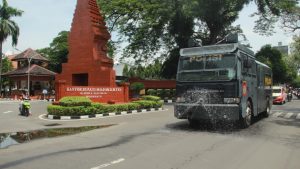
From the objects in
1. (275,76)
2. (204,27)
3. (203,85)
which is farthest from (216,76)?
(275,76)

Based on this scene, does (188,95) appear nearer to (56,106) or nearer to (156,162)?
(156,162)

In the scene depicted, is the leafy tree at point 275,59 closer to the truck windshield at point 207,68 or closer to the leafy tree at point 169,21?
the leafy tree at point 169,21

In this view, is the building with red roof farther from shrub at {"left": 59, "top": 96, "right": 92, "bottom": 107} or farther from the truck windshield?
the truck windshield

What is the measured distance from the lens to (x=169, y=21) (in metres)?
37.3

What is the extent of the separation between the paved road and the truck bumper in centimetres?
53

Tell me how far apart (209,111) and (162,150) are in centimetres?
386

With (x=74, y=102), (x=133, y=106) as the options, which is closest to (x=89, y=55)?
(x=133, y=106)

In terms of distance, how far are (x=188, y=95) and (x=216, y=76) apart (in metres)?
1.20

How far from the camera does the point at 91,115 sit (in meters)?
19.5

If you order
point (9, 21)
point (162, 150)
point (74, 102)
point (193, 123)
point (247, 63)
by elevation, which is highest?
point (9, 21)

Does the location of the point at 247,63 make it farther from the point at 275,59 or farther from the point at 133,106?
the point at 275,59

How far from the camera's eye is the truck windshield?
41.3 feet

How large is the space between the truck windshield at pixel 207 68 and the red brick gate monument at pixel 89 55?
1172 cm

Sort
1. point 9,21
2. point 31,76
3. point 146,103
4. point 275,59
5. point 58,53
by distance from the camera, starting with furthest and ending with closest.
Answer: point 275,59 < point 58,53 < point 9,21 < point 31,76 < point 146,103
